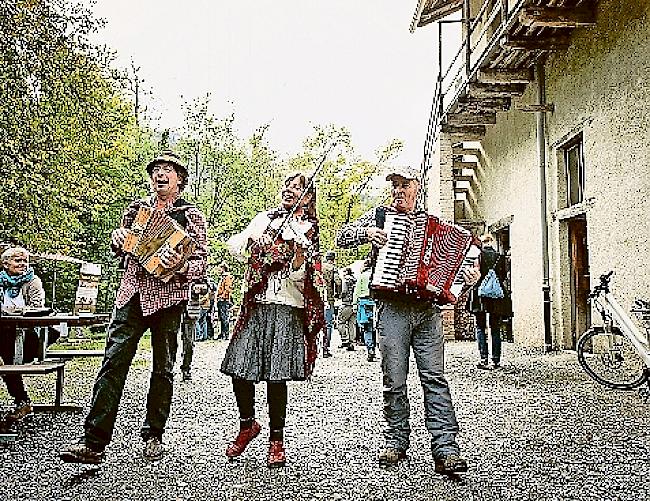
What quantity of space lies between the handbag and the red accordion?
6.00 meters

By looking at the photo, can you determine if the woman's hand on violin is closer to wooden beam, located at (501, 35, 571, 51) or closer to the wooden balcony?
the wooden balcony

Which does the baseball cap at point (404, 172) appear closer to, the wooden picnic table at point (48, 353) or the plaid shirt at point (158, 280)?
the plaid shirt at point (158, 280)

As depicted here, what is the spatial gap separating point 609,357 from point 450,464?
19.4 ft

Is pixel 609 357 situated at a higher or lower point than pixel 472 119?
lower

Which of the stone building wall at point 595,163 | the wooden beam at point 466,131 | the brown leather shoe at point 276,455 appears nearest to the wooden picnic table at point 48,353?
the brown leather shoe at point 276,455

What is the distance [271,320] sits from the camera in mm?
5711

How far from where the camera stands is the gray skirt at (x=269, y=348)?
18.5ft

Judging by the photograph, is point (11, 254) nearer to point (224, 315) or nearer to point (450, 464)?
point (450, 464)

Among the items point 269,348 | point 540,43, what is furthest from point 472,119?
point 269,348

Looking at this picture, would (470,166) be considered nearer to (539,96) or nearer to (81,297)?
(539,96)

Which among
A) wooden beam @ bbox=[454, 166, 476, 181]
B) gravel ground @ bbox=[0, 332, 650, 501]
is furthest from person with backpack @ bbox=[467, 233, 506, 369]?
wooden beam @ bbox=[454, 166, 476, 181]

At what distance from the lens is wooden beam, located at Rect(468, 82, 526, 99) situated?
1686 centimetres

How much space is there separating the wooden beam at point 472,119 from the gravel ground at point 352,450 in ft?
33.5

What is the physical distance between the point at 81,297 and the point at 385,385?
25.7 ft
